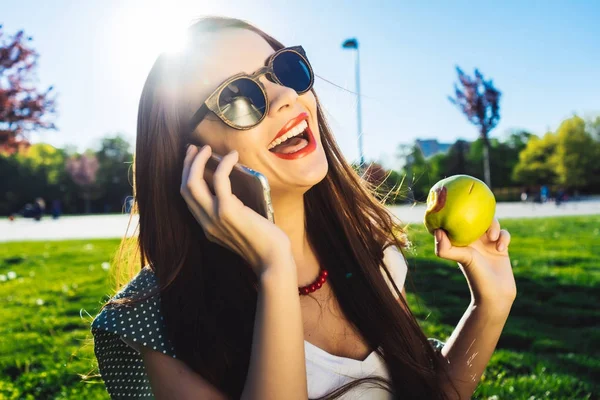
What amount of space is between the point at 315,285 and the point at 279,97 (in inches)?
31.3

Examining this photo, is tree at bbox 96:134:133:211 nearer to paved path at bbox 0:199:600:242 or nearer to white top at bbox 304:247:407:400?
paved path at bbox 0:199:600:242

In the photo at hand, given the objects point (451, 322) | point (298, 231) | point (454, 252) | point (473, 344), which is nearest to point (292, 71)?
point (298, 231)

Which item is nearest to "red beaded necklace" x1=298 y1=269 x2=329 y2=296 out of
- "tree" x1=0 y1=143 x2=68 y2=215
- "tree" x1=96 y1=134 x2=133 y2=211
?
"tree" x1=0 y1=143 x2=68 y2=215

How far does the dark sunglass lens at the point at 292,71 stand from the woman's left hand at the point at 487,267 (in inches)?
32.6

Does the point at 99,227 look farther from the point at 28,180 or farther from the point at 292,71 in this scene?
the point at 28,180

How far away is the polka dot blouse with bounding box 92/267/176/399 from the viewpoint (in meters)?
1.67

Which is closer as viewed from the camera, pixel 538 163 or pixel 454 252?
pixel 454 252

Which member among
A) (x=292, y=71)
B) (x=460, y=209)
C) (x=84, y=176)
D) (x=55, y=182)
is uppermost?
(x=292, y=71)

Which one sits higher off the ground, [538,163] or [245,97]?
[245,97]

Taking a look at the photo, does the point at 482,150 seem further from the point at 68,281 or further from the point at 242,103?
the point at 242,103

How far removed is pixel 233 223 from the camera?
1526 mm

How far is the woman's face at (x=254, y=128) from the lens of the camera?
1818 mm

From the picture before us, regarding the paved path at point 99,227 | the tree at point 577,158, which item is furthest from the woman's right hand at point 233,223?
the tree at point 577,158

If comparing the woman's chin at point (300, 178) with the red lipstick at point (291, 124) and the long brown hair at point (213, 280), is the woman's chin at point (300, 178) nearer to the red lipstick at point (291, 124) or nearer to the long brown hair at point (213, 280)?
the red lipstick at point (291, 124)
